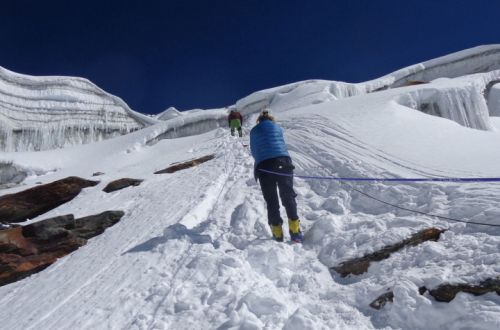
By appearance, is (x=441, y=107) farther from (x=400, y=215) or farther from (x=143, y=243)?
(x=143, y=243)

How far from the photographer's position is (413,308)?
10.6 ft

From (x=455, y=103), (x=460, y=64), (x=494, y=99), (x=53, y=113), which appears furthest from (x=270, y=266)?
(x=460, y=64)

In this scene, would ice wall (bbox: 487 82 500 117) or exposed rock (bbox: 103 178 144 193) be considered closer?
exposed rock (bbox: 103 178 144 193)

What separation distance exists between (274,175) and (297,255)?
3.82 feet

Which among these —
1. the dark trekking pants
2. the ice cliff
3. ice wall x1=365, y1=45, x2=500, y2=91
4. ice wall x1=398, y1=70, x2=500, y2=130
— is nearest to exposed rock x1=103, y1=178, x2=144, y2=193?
the dark trekking pants

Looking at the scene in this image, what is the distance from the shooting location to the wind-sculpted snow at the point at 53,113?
29578mm

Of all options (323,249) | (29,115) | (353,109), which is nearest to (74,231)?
(323,249)

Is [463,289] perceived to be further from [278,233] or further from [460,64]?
[460,64]

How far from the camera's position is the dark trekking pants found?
17.2 feet

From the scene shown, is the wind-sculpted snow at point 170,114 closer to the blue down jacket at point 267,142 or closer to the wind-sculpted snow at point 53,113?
the wind-sculpted snow at point 53,113

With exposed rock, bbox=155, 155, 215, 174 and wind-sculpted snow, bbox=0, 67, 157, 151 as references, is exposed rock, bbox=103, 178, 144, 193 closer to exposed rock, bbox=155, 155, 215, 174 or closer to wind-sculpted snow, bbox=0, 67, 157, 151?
exposed rock, bbox=155, 155, 215, 174

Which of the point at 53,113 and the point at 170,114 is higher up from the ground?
the point at 53,113

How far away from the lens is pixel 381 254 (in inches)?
163

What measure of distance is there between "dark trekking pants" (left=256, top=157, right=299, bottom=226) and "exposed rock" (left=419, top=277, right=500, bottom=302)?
7.09 ft
